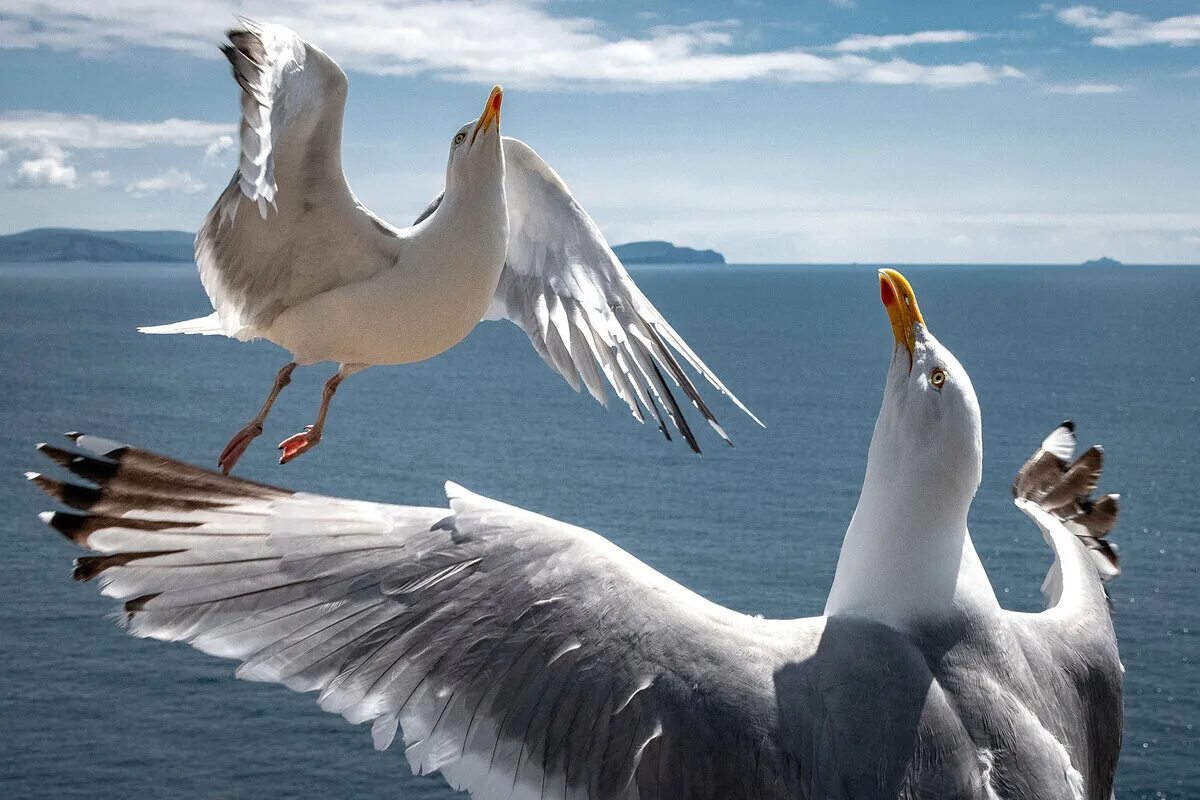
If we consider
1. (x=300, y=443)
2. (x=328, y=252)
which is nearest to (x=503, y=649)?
(x=300, y=443)

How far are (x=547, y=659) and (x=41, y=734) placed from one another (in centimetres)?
5172

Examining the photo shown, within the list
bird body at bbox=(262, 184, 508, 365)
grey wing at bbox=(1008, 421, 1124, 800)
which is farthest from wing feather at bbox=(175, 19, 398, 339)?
grey wing at bbox=(1008, 421, 1124, 800)

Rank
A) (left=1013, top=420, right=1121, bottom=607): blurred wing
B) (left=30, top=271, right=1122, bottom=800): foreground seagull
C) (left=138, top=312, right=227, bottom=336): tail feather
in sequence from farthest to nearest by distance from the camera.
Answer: (left=1013, top=420, right=1121, bottom=607): blurred wing < (left=138, top=312, right=227, bottom=336): tail feather < (left=30, top=271, right=1122, bottom=800): foreground seagull

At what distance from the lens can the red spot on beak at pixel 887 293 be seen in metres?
3.35

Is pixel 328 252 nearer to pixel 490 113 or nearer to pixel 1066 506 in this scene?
pixel 490 113

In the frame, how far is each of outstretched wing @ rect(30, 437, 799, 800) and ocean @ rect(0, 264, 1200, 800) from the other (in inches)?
1265

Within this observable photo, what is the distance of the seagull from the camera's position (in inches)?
121

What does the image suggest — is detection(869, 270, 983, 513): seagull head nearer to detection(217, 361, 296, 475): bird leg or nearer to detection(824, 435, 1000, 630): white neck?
detection(824, 435, 1000, 630): white neck

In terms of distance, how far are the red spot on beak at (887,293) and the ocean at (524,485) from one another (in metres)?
31.9

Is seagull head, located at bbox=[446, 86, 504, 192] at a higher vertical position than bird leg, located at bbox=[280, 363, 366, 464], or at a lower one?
higher

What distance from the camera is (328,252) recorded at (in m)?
3.68

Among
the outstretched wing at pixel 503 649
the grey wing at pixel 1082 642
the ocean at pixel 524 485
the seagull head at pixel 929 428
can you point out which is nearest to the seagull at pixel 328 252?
the outstretched wing at pixel 503 649

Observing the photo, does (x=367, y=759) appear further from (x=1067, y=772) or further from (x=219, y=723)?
(x=1067, y=772)

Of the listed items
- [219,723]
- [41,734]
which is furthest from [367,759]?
[41,734]
